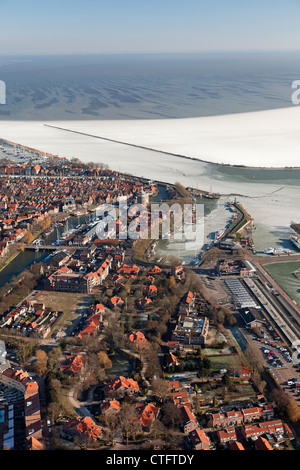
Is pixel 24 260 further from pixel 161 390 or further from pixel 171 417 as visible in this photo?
pixel 171 417

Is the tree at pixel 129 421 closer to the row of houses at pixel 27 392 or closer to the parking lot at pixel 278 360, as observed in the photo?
the row of houses at pixel 27 392

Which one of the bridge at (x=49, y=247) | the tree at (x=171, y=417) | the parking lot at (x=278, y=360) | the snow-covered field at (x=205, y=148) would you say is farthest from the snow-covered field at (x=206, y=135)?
the tree at (x=171, y=417)

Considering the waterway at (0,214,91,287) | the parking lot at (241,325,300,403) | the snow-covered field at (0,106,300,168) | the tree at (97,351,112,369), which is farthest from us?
the snow-covered field at (0,106,300,168)

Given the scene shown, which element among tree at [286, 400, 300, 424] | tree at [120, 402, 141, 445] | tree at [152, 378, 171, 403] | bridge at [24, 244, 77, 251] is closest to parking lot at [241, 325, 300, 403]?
tree at [286, 400, 300, 424]

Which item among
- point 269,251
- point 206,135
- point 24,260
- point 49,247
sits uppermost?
point 206,135

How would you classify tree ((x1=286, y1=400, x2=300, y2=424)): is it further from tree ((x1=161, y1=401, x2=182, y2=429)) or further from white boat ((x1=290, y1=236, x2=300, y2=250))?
white boat ((x1=290, y1=236, x2=300, y2=250))

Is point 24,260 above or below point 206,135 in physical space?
below

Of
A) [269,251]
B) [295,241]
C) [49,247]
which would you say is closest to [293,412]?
[269,251]

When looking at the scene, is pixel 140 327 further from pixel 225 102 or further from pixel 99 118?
pixel 225 102

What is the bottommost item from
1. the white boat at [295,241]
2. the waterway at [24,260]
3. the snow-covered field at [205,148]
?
the waterway at [24,260]

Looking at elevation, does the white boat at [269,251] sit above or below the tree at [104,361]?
above

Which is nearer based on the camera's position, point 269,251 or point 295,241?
point 269,251

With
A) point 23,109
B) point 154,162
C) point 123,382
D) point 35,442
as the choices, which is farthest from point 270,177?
point 23,109
